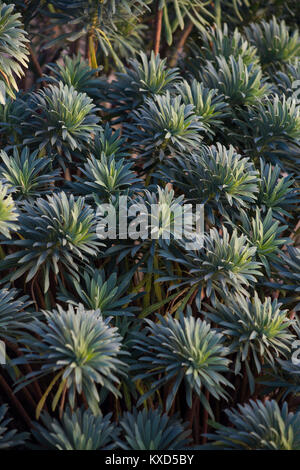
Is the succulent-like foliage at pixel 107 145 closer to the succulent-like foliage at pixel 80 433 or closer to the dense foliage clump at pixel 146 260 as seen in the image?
the dense foliage clump at pixel 146 260

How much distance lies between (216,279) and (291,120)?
0.69 m

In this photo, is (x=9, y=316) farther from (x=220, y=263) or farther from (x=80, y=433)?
(x=220, y=263)

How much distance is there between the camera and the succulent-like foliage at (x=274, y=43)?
2.47 metres

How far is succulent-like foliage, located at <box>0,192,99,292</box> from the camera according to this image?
1510 millimetres

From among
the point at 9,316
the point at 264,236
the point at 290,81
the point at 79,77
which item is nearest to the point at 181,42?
the point at 290,81

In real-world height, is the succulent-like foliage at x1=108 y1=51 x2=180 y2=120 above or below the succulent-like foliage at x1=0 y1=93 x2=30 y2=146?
above

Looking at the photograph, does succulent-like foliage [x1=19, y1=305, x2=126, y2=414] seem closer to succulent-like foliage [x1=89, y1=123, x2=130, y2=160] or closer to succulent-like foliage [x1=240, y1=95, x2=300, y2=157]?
succulent-like foliage [x1=89, y1=123, x2=130, y2=160]

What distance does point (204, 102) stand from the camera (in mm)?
2008

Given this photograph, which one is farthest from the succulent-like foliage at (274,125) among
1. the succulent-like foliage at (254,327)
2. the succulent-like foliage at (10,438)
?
the succulent-like foliage at (10,438)

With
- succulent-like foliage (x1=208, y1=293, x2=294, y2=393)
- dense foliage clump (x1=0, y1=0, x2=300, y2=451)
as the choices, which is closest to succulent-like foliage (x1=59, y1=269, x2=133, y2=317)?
dense foliage clump (x1=0, y1=0, x2=300, y2=451)

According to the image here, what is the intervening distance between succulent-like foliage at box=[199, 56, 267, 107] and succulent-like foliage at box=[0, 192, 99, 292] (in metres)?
0.85

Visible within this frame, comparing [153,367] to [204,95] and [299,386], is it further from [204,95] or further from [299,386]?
[204,95]

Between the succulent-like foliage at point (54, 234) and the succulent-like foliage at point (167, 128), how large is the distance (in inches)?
16.4
